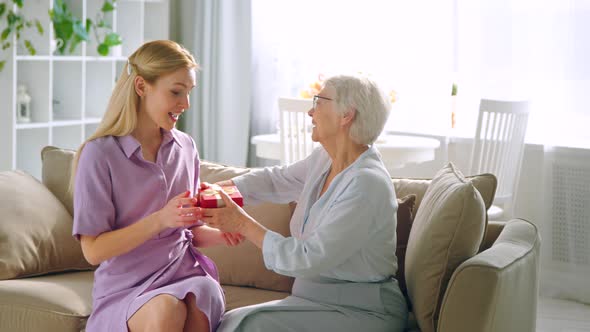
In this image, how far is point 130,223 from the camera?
7.57 feet

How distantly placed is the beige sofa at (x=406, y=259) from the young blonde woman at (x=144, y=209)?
0.38m

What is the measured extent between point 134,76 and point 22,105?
249 cm

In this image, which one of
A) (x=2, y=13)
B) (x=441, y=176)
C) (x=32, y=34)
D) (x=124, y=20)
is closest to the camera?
(x=441, y=176)

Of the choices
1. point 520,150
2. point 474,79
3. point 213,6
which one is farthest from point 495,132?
point 213,6

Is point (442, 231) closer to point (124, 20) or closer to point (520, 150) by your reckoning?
point (520, 150)

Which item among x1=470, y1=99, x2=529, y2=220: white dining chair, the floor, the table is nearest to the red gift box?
the table

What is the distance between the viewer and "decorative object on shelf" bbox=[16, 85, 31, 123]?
4.57m

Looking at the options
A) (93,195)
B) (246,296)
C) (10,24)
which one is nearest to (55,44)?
(10,24)

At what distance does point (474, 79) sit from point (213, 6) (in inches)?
72.5

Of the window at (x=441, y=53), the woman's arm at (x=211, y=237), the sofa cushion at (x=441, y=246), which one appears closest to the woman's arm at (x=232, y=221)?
the woman's arm at (x=211, y=237)

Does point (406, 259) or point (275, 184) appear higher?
point (275, 184)

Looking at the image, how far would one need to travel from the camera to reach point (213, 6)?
5684mm

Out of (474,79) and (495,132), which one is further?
(474,79)

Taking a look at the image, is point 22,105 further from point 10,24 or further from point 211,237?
point 211,237
